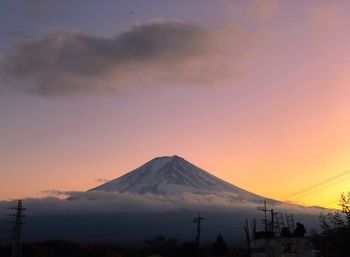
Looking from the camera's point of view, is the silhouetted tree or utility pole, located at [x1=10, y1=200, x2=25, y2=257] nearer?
the silhouetted tree

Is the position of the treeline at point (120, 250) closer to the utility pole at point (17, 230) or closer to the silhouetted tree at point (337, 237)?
the utility pole at point (17, 230)

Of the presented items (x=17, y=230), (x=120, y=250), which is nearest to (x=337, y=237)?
(x=17, y=230)

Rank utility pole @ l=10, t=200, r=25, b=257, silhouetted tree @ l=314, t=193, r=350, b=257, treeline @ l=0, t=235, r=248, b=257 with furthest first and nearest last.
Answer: treeline @ l=0, t=235, r=248, b=257, utility pole @ l=10, t=200, r=25, b=257, silhouetted tree @ l=314, t=193, r=350, b=257

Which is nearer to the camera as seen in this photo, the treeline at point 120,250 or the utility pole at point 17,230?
the utility pole at point 17,230

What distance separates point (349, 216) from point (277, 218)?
5668cm

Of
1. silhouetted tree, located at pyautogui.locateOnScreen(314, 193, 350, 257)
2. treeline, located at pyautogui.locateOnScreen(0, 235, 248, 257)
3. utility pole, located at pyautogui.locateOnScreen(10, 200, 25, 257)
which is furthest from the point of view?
treeline, located at pyautogui.locateOnScreen(0, 235, 248, 257)

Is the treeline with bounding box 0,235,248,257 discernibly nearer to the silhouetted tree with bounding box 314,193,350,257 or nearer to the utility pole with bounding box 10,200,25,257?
the utility pole with bounding box 10,200,25,257

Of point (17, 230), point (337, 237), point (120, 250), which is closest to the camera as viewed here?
point (337, 237)

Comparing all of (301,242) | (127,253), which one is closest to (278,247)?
(301,242)

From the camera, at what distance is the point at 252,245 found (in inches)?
3593

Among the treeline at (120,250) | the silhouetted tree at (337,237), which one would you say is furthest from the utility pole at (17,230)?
the treeline at (120,250)

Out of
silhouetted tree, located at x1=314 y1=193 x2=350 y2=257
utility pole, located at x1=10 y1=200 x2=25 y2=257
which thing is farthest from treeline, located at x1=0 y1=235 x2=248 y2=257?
silhouetted tree, located at x1=314 y1=193 x2=350 y2=257

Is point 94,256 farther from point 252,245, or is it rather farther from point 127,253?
point 252,245

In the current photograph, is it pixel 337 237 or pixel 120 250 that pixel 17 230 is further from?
pixel 120 250
